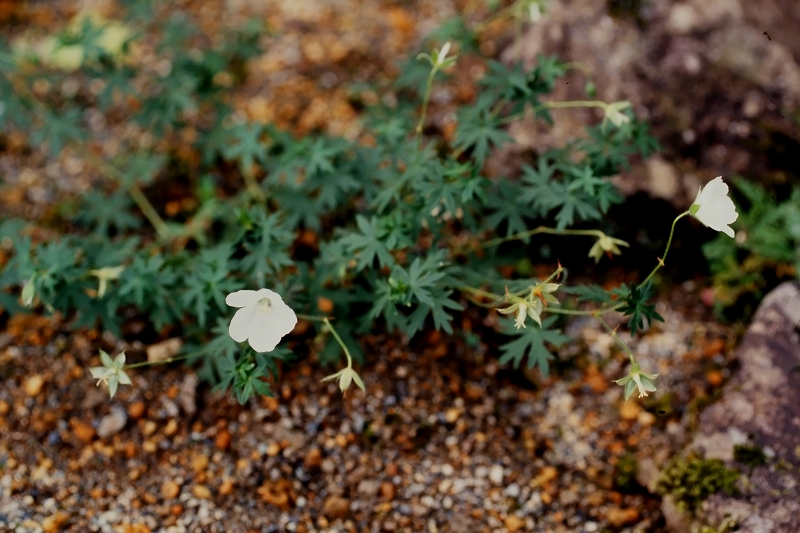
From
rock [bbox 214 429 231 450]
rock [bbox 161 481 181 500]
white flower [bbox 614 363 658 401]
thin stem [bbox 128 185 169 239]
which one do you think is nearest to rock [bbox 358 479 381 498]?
rock [bbox 214 429 231 450]

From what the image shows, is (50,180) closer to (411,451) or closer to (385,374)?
(385,374)

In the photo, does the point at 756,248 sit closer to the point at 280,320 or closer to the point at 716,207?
the point at 716,207

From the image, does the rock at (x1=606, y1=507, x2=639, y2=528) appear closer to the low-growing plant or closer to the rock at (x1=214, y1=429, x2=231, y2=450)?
the low-growing plant

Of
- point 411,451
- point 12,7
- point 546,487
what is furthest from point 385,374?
point 12,7

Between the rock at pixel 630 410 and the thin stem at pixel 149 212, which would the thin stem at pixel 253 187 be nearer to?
the thin stem at pixel 149 212

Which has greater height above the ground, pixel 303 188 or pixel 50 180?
pixel 303 188

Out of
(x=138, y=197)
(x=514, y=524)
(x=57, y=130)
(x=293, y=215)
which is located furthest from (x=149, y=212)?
(x=514, y=524)
